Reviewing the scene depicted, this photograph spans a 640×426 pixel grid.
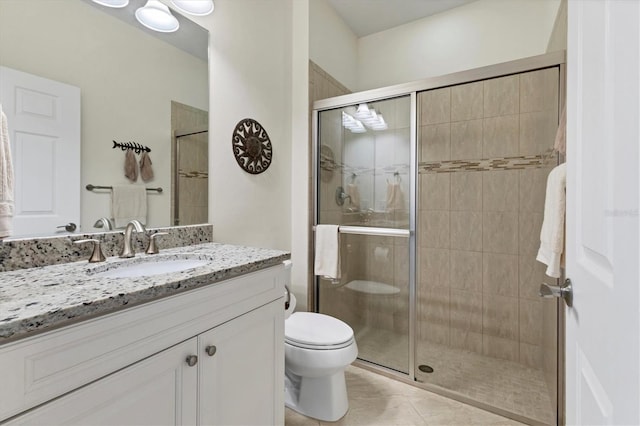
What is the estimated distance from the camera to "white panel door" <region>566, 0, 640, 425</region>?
414mm

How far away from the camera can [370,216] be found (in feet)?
6.99

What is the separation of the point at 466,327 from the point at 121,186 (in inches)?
101

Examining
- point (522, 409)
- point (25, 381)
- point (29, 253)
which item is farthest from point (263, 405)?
point (522, 409)

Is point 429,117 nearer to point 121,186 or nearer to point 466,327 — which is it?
point 466,327

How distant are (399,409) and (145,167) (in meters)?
1.87

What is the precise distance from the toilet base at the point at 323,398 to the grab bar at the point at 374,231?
2.91 feet

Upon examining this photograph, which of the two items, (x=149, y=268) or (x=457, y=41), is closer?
(x=149, y=268)

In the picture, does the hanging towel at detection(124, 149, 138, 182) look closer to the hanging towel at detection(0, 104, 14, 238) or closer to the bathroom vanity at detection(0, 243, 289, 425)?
the bathroom vanity at detection(0, 243, 289, 425)

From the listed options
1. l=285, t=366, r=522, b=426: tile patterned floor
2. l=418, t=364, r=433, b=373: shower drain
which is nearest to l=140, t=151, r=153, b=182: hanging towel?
l=285, t=366, r=522, b=426: tile patterned floor

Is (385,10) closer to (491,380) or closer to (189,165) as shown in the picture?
(189,165)

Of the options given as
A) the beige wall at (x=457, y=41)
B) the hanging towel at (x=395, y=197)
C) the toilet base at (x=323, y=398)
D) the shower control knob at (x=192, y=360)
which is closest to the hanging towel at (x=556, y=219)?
the hanging towel at (x=395, y=197)

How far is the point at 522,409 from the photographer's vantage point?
1.66 metres

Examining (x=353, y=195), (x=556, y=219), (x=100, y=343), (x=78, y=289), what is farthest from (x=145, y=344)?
(x=353, y=195)

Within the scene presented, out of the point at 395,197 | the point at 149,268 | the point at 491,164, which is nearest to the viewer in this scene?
the point at 149,268
